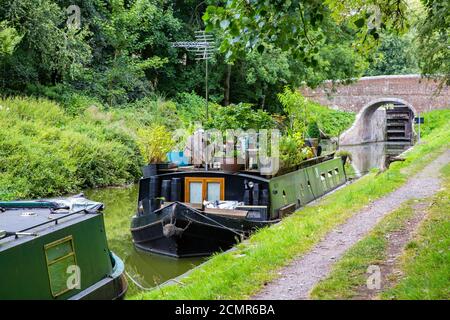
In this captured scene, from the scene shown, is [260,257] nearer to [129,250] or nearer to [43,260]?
[43,260]

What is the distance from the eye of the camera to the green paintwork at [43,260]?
5.16 m

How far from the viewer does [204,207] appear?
397 inches

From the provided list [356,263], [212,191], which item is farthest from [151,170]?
[356,263]

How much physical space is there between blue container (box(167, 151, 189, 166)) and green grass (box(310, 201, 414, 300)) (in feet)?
17.6

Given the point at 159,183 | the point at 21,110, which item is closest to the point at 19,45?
the point at 21,110

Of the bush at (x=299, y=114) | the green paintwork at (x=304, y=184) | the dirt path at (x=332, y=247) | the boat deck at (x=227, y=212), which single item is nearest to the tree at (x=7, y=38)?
the bush at (x=299, y=114)

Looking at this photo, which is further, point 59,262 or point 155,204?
point 155,204

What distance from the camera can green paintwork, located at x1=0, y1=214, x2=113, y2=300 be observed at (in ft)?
16.9

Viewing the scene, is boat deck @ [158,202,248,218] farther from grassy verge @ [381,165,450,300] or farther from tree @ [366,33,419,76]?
tree @ [366,33,419,76]

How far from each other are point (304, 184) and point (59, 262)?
745 cm

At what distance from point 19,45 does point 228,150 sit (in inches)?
480

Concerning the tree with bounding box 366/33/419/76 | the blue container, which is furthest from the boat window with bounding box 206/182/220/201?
the tree with bounding box 366/33/419/76

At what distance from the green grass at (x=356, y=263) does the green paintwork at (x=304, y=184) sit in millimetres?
3144

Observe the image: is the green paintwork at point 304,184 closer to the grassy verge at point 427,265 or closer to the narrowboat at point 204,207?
the narrowboat at point 204,207
